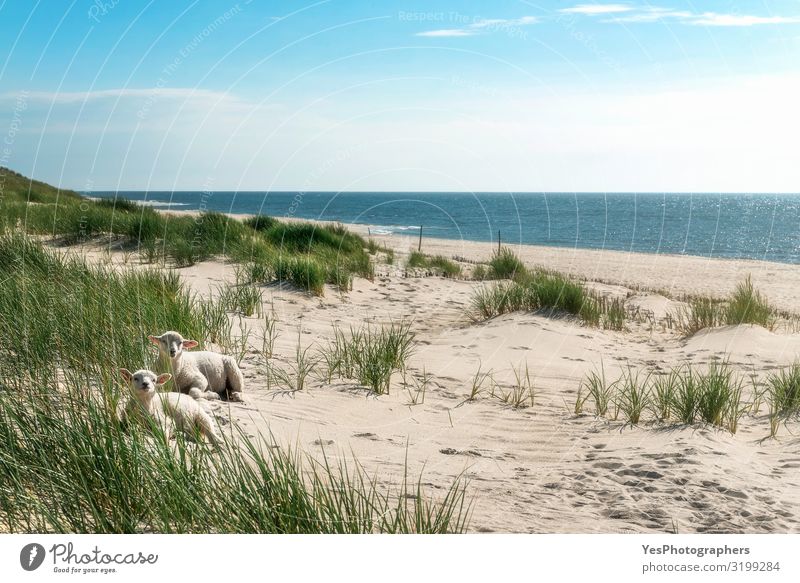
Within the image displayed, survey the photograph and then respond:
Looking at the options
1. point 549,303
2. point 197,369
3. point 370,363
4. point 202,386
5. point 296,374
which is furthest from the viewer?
point 549,303

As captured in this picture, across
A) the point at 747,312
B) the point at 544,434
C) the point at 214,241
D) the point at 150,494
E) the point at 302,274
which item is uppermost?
the point at 747,312

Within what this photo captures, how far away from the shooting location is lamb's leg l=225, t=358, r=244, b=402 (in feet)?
19.4

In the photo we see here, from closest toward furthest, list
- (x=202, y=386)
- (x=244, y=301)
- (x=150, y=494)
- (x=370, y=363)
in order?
(x=150, y=494)
(x=202, y=386)
(x=370, y=363)
(x=244, y=301)

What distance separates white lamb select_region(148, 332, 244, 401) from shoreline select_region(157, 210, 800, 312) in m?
12.9

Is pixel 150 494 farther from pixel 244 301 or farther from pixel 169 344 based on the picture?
pixel 244 301

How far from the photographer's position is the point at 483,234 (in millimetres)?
54875

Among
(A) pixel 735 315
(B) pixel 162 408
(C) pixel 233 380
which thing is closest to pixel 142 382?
(B) pixel 162 408

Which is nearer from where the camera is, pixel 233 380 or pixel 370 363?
pixel 233 380

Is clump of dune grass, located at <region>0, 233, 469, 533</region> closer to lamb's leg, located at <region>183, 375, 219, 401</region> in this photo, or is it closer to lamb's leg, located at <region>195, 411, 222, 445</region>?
lamb's leg, located at <region>195, 411, 222, 445</region>

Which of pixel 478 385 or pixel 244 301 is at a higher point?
pixel 244 301

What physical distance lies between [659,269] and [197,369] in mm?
24899

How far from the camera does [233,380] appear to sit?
594cm

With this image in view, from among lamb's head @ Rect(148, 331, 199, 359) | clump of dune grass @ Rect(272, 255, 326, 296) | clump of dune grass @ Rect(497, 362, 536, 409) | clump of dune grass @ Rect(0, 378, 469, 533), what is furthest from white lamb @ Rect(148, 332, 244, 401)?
clump of dune grass @ Rect(272, 255, 326, 296)

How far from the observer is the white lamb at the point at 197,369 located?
5215 mm
